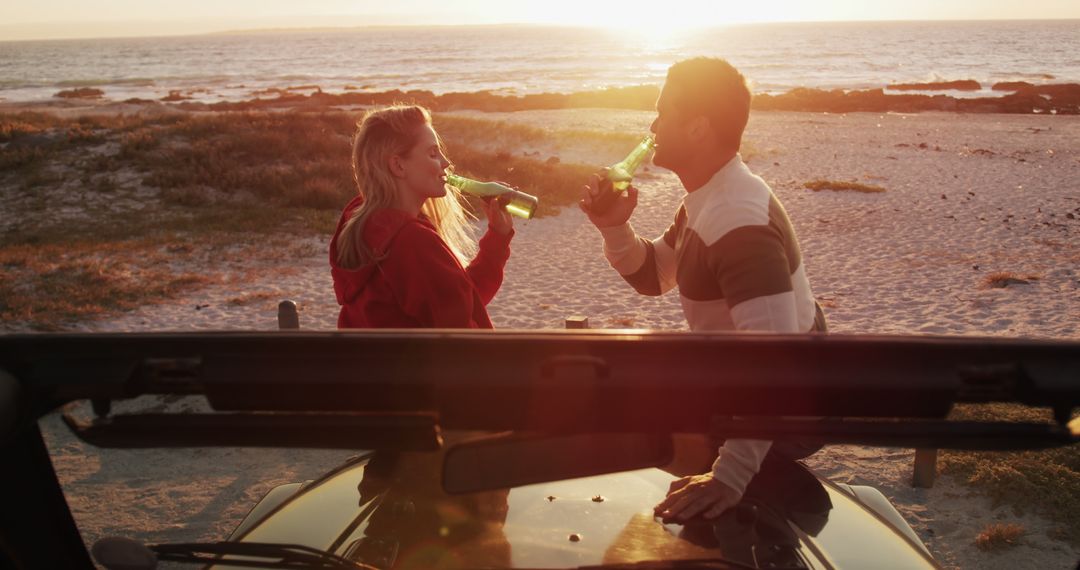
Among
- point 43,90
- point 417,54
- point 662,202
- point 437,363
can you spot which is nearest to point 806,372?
point 437,363

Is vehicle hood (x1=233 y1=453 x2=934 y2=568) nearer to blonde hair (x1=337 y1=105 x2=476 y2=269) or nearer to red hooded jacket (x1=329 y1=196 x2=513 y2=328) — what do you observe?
red hooded jacket (x1=329 y1=196 x2=513 y2=328)

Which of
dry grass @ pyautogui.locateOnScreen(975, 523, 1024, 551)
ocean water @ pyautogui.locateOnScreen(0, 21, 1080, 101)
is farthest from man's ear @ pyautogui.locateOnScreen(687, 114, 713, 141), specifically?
ocean water @ pyautogui.locateOnScreen(0, 21, 1080, 101)

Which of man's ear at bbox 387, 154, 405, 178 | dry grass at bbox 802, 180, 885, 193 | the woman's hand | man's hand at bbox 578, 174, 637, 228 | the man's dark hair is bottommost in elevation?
dry grass at bbox 802, 180, 885, 193

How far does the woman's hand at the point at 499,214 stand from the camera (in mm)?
4062

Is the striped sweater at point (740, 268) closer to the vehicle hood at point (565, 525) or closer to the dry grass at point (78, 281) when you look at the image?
the vehicle hood at point (565, 525)

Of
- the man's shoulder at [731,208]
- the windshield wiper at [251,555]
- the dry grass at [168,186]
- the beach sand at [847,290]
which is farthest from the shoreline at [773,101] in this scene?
the windshield wiper at [251,555]

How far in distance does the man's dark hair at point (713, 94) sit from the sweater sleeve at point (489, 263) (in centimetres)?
135

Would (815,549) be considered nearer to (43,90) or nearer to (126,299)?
(126,299)

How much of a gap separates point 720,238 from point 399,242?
55.4 inches

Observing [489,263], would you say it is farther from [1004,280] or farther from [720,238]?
[1004,280]

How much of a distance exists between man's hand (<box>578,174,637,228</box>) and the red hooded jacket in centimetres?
61

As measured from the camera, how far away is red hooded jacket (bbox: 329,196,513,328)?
3383 mm

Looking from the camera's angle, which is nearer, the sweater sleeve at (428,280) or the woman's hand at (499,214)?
the sweater sleeve at (428,280)

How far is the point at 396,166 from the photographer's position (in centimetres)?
376
